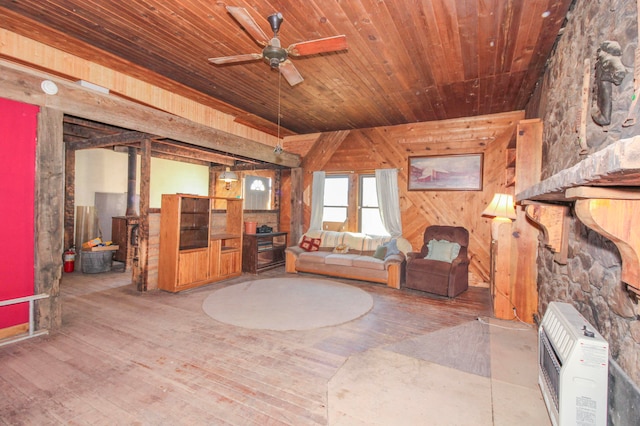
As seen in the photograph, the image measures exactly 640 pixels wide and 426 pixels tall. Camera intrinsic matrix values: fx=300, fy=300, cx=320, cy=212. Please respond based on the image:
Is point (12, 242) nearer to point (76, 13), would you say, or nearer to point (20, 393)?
point (20, 393)

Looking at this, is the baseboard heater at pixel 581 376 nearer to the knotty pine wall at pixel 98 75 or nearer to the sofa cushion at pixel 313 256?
the sofa cushion at pixel 313 256

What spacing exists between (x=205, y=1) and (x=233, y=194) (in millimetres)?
7044

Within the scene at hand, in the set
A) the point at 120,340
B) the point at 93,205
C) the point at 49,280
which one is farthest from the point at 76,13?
the point at 93,205

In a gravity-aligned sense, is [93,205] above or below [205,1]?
below

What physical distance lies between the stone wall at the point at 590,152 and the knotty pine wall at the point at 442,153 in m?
1.89

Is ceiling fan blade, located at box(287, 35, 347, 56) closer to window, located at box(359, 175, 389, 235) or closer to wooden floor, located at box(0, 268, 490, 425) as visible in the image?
wooden floor, located at box(0, 268, 490, 425)

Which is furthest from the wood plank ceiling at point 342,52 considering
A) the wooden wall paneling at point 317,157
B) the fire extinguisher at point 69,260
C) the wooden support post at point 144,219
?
the fire extinguisher at point 69,260

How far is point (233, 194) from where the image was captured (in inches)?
366

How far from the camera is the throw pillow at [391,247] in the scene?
5.45 meters

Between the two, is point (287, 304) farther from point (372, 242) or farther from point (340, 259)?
point (372, 242)

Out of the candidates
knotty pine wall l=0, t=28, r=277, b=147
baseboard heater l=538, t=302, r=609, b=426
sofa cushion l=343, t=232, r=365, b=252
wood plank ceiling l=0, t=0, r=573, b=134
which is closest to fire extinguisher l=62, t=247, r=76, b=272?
knotty pine wall l=0, t=28, r=277, b=147

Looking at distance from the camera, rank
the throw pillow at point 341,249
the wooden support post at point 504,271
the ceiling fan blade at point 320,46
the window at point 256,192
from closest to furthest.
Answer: the ceiling fan blade at point 320,46
the wooden support post at point 504,271
the throw pillow at point 341,249
the window at point 256,192

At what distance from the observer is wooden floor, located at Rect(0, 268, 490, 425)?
1.96 meters

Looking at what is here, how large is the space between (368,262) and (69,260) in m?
5.76
